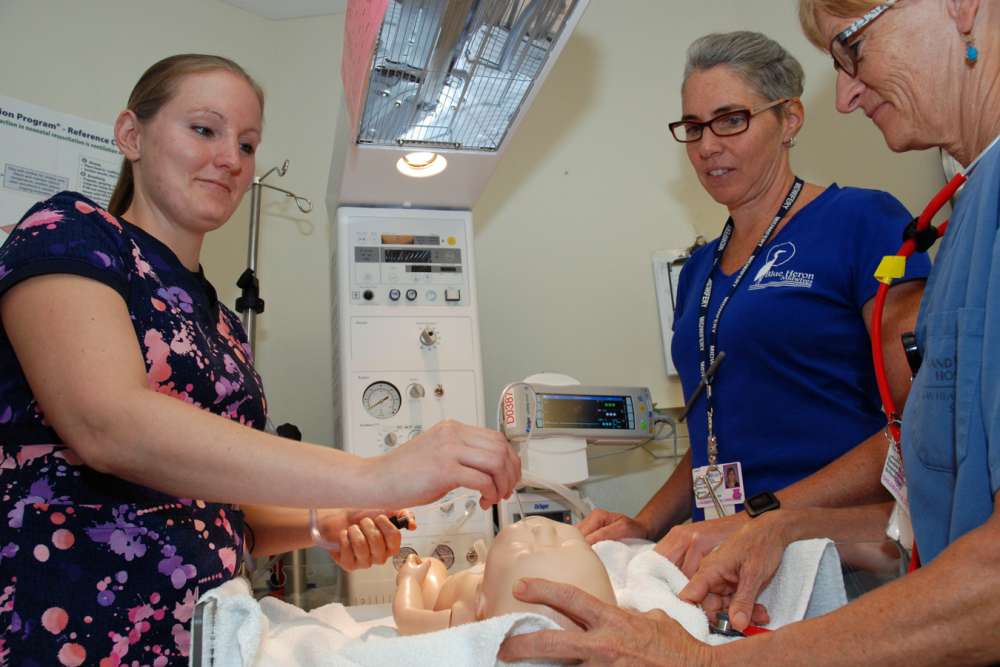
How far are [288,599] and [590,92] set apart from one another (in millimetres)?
2125

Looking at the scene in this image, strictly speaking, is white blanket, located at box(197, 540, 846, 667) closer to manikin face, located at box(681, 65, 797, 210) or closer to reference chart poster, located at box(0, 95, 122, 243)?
manikin face, located at box(681, 65, 797, 210)

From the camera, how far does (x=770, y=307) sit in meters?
1.76

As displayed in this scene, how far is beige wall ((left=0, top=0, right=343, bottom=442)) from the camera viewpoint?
2609 mm

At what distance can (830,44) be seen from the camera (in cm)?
135

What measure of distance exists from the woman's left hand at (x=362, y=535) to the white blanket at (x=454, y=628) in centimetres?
10

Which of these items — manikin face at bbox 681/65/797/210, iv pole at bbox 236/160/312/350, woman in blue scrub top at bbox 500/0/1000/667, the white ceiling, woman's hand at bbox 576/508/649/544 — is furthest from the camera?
the white ceiling

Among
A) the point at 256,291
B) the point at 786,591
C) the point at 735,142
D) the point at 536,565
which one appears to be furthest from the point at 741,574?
the point at 256,291

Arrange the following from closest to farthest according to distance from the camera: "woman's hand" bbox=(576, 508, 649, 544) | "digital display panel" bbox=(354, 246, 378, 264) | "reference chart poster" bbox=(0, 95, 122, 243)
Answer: "woman's hand" bbox=(576, 508, 649, 544) → "reference chart poster" bbox=(0, 95, 122, 243) → "digital display panel" bbox=(354, 246, 378, 264)

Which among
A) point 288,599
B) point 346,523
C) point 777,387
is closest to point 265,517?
point 346,523

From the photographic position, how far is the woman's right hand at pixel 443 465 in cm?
117

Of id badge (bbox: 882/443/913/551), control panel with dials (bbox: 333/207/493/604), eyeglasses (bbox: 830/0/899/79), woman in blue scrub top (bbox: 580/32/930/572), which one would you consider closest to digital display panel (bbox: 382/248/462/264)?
control panel with dials (bbox: 333/207/493/604)

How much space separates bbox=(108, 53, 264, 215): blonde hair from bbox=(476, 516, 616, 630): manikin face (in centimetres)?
94

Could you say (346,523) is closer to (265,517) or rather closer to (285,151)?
(265,517)

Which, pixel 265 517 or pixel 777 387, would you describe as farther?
pixel 777 387
